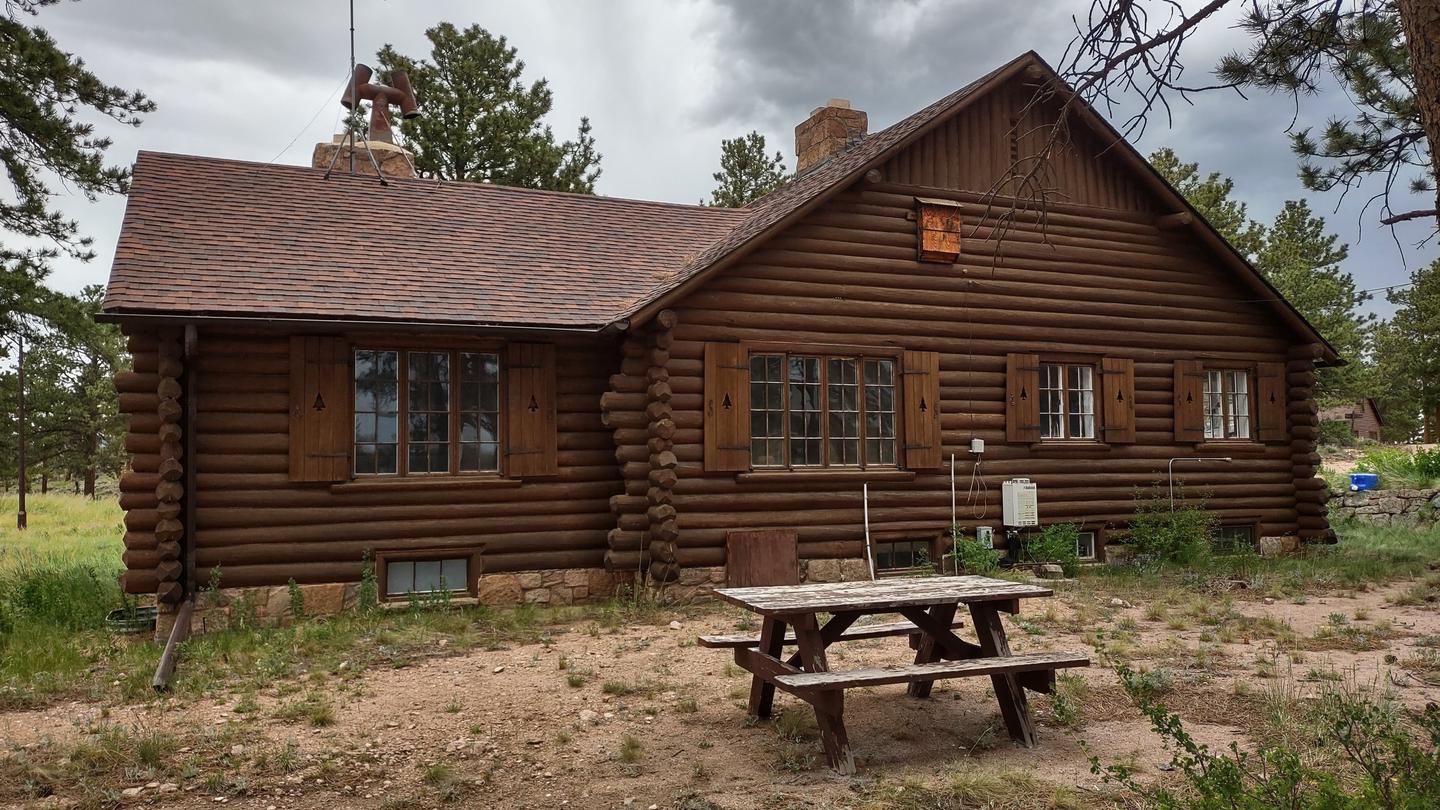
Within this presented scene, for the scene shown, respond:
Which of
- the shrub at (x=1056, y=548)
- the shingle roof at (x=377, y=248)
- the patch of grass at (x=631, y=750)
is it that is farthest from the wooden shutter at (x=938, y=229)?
the patch of grass at (x=631, y=750)

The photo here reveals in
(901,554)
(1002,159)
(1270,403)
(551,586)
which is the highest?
(1002,159)

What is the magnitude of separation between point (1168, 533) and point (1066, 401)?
2.23 meters

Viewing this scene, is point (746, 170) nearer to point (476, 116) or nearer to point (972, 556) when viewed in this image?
point (476, 116)

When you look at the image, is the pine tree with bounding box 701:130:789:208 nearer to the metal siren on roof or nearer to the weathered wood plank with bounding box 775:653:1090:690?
the metal siren on roof

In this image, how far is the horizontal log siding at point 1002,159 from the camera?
12.3 meters

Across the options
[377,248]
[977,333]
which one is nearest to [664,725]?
[377,248]

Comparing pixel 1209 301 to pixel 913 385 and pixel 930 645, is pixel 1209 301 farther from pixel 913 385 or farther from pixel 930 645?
pixel 930 645

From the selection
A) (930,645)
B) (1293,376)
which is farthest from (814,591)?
(1293,376)

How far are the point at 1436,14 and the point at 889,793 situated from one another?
4230 millimetres

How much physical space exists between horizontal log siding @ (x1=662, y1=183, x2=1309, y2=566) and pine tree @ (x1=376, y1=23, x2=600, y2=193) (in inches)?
623

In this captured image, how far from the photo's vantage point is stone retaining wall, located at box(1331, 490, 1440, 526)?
17.6 metres

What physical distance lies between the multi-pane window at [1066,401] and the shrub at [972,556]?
6.44 feet

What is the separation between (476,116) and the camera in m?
25.7

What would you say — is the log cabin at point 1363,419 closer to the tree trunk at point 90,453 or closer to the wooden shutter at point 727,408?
the wooden shutter at point 727,408
